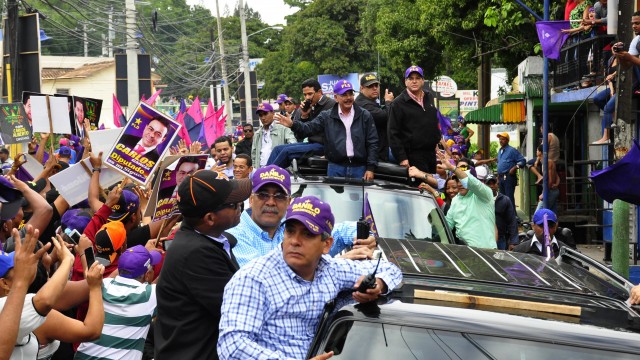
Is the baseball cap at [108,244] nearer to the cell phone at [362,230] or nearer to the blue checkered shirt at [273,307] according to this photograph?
the cell phone at [362,230]

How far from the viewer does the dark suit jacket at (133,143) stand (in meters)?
8.94

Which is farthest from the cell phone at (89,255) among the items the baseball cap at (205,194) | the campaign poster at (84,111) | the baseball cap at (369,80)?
the campaign poster at (84,111)

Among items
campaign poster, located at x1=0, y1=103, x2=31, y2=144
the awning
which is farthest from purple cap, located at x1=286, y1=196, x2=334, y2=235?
the awning

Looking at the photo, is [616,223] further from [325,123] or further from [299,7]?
[299,7]

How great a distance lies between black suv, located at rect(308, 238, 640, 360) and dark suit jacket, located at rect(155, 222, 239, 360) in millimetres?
533

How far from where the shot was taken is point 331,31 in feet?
197

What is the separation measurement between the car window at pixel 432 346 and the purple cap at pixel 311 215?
48cm

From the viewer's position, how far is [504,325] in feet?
12.5

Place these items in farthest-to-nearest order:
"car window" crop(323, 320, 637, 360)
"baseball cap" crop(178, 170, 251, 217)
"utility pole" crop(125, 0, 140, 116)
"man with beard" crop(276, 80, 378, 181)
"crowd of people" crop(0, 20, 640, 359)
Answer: "utility pole" crop(125, 0, 140, 116) < "man with beard" crop(276, 80, 378, 181) < "baseball cap" crop(178, 170, 251, 217) < "crowd of people" crop(0, 20, 640, 359) < "car window" crop(323, 320, 637, 360)

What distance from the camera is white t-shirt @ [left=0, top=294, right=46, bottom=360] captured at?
14.7ft

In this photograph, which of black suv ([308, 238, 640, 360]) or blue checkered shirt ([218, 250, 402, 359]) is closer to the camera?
black suv ([308, 238, 640, 360])

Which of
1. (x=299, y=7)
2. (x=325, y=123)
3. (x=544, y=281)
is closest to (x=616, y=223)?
(x=325, y=123)

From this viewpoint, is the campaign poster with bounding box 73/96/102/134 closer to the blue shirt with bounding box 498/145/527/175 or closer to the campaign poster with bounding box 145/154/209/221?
the campaign poster with bounding box 145/154/209/221

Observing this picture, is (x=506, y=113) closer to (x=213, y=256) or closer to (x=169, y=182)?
(x=169, y=182)
